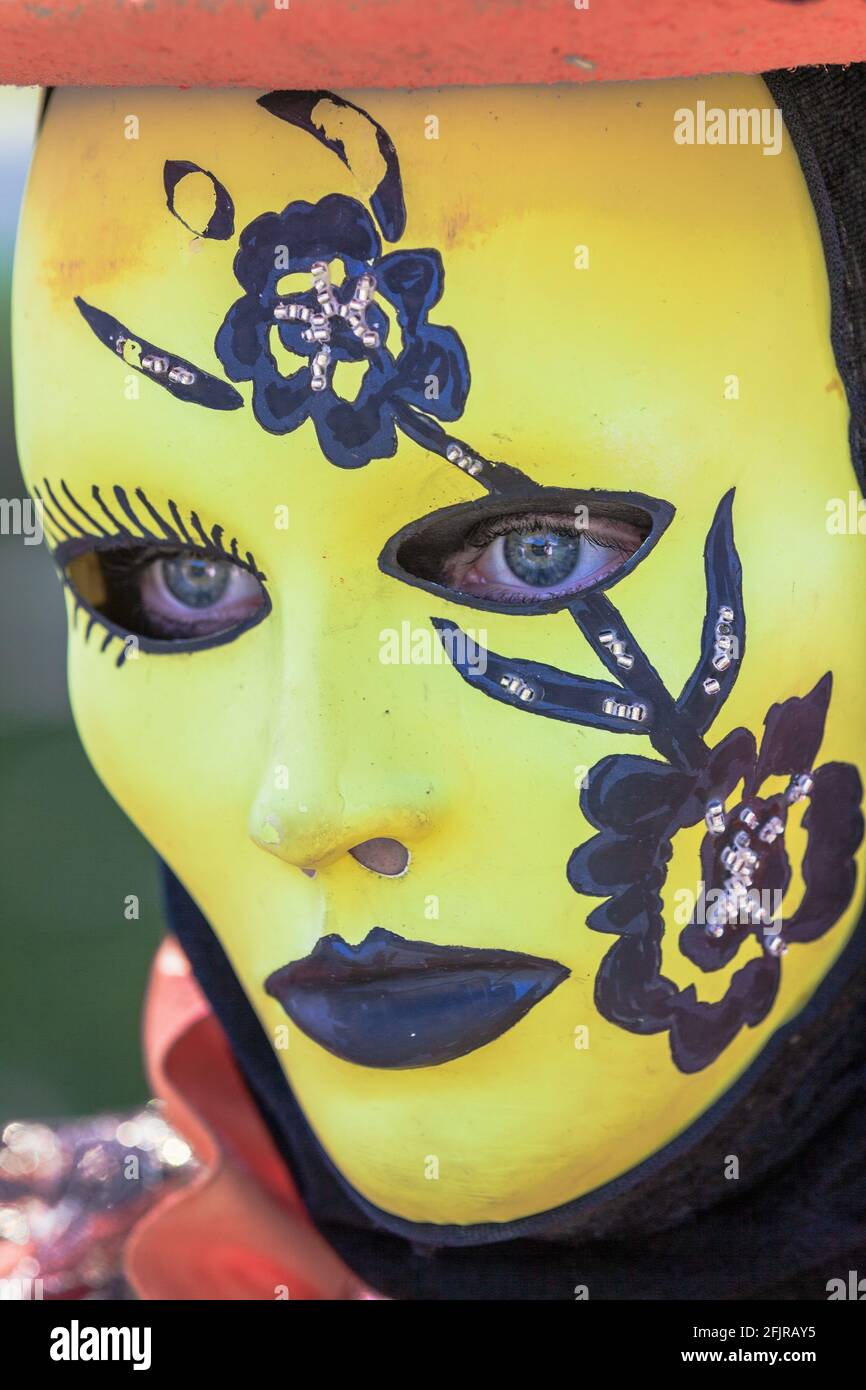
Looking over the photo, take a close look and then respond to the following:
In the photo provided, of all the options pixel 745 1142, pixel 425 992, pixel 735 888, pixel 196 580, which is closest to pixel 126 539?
pixel 196 580

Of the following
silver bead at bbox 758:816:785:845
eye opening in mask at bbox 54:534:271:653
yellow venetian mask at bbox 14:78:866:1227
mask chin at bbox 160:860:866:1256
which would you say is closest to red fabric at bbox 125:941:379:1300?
mask chin at bbox 160:860:866:1256

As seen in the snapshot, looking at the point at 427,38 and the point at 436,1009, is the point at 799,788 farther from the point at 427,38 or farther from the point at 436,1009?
the point at 427,38

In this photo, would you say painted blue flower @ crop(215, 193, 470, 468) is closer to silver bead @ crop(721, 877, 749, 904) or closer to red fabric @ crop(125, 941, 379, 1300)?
silver bead @ crop(721, 877, 749, 904)

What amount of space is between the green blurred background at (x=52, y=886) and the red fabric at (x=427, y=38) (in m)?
1.34

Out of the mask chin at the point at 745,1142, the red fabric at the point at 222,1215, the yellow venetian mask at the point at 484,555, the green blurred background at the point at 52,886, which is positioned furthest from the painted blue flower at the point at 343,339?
the green blurred background at the point at 52,886

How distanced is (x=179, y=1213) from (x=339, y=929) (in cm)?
61

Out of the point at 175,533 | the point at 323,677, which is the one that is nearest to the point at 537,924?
the point at 323,677

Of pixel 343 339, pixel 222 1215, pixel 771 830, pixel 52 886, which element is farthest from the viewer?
pixel 52 886

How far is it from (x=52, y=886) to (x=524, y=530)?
7.48 ft

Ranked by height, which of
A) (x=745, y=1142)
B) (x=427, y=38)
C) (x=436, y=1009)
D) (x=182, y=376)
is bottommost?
(x=745, y=1142)

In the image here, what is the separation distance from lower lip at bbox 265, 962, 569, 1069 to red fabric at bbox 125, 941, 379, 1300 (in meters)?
0.47

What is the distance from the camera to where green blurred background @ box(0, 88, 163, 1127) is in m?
2.82

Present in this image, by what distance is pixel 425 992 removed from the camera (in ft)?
4.09

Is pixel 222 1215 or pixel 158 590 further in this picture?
pixel 222 1215
